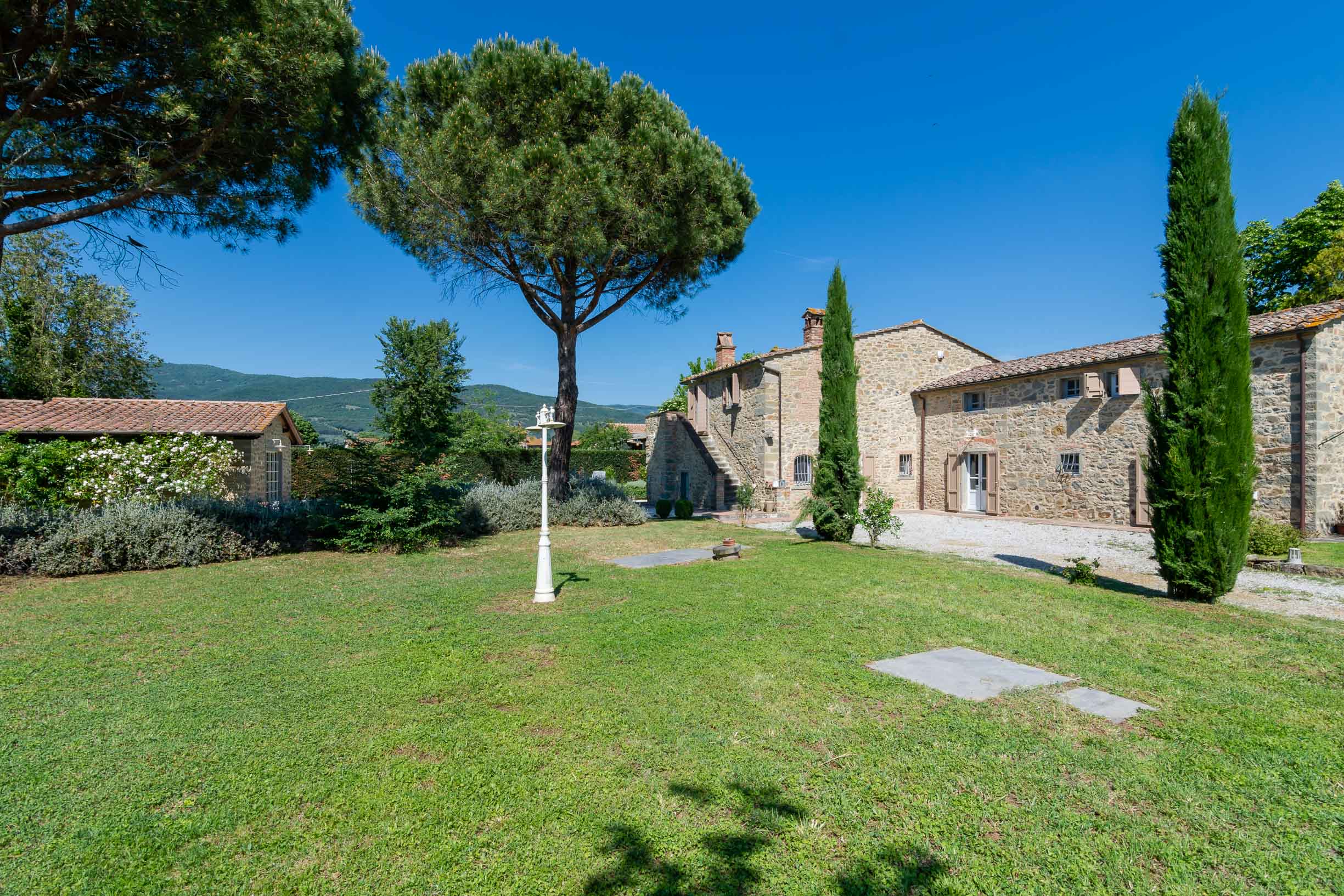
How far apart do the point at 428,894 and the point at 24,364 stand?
1046 inches

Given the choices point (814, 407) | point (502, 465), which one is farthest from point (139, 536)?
point (814, 407)

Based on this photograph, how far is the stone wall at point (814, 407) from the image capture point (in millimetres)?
18266

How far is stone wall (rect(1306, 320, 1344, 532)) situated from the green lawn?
28.5 ft

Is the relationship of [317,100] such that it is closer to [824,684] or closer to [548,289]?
[548,289]

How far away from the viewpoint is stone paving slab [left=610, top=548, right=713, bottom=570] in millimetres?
9281

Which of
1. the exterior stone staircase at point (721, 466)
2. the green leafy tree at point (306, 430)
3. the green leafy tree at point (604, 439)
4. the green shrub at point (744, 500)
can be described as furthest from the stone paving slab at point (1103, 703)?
the green leafy tree at point (604, 439)

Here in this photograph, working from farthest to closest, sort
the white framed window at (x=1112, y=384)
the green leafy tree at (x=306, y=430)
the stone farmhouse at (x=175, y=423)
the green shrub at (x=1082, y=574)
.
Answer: the green leafy tree at (x=306, y=430) < the white framed window at (x=1112, y=384) < the stone farmhouse at (x=175, y=423) < the green shrub at (x=1082, y=574)

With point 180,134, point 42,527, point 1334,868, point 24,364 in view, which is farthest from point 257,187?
point 24,364

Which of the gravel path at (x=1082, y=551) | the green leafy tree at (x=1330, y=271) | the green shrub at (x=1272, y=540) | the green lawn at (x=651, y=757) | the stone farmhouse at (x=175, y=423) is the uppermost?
the green leafy tree at (x=1330, y=271)

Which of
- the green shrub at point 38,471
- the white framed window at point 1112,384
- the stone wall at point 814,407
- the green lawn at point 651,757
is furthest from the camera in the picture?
the stone wall at point 814,407

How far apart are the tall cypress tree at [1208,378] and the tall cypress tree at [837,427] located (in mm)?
5899

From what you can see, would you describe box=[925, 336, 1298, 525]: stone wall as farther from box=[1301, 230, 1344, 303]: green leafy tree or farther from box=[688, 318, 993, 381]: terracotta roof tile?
box=[1301, 230, 1344, 303]: green leafy tree

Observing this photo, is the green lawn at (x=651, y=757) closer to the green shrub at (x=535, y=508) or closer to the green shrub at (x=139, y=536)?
the green shrub at (x=139, y=536)

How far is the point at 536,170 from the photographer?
12.0 metres
